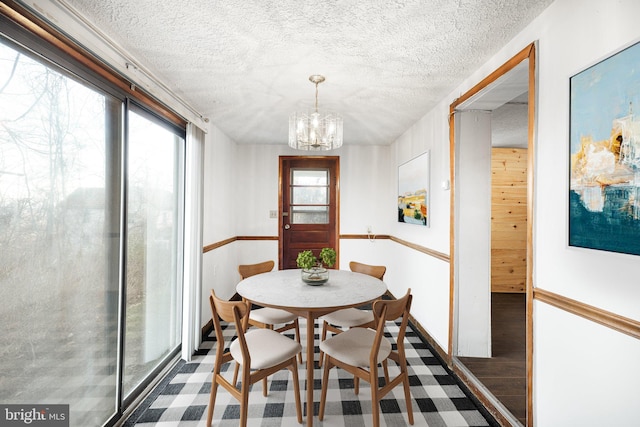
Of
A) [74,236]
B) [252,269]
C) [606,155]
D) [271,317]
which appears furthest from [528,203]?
[74,236]

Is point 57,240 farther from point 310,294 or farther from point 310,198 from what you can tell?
point 310,198

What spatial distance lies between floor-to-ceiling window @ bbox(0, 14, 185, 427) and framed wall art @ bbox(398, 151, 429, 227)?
2.58 metres

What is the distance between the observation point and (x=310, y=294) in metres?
1.99

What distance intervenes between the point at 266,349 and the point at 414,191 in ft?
8.00

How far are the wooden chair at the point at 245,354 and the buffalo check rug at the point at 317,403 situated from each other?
217 millimetres

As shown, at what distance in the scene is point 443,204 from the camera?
8.84 ft

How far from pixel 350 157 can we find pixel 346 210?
0.87 meters

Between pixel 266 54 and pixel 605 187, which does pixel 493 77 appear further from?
pixel 266 54

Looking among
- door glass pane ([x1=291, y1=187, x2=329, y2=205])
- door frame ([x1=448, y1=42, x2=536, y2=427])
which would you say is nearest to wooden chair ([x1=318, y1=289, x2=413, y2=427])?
door frame ([x1=448, y1=42, x2=536, y2=427])

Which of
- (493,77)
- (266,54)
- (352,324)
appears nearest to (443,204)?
(493,77)

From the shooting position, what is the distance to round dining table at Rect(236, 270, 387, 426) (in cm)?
177

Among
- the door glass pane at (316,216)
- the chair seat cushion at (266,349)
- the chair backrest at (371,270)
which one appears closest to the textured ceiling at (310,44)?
the chair backrest at (371,270)

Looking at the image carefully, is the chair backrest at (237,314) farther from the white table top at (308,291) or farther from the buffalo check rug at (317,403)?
the buffalo check rug at (317,403)

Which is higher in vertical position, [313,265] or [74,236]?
[74,236]
